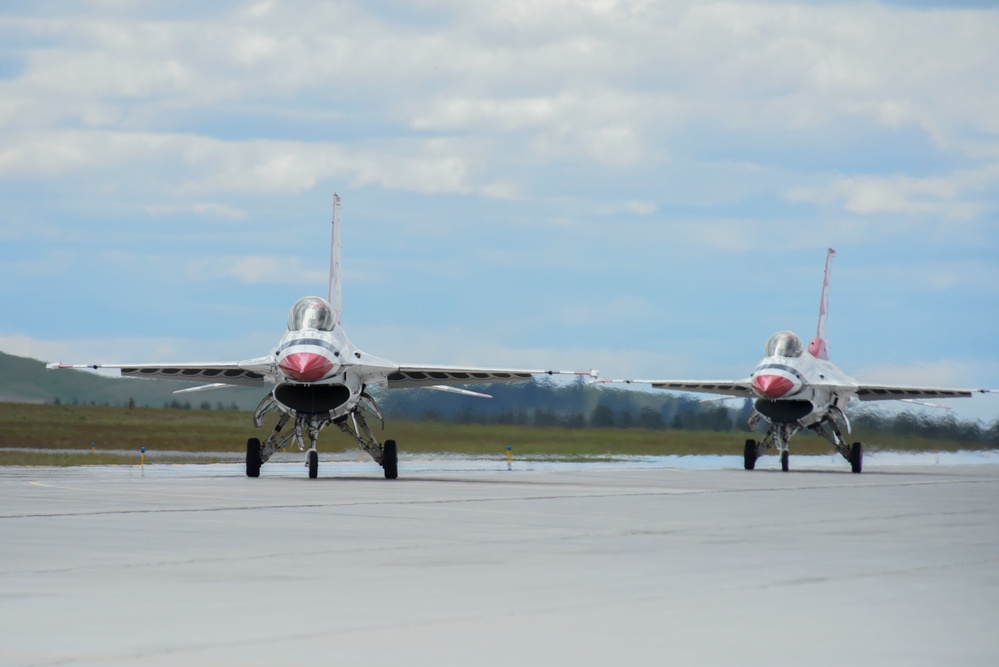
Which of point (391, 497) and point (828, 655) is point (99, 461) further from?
point (828, 655)

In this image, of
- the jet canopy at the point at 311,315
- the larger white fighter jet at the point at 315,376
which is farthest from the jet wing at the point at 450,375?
the jet canopy at the point at 311,315

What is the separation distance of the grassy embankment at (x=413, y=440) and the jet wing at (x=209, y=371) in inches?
235

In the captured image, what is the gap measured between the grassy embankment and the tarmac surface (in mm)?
19163

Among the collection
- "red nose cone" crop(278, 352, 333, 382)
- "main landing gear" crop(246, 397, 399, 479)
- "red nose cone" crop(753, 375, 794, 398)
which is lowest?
"main landing gear" crop(246, 397, 399, 479)

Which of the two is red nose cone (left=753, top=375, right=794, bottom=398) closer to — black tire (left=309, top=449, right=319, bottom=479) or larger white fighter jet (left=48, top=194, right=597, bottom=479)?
larger white fighter jet (left=48, top=194, right=597, bottom=479)

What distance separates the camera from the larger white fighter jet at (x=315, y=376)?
27.6 m

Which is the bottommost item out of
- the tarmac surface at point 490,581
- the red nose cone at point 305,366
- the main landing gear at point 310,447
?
the tarmac surface at point 490,581

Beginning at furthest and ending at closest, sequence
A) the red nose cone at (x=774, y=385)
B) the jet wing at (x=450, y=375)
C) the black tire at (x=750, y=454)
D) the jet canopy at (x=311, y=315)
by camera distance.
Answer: the black tire at (x=750, y=454) → the red nose cone at (x=774, y=385) → the jet wing at (x=450, y=375) → the jet canopy at (x=311, y=315)

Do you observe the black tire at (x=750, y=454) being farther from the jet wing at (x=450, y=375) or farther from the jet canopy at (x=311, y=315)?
the jet canopy at (x=311, y=315)

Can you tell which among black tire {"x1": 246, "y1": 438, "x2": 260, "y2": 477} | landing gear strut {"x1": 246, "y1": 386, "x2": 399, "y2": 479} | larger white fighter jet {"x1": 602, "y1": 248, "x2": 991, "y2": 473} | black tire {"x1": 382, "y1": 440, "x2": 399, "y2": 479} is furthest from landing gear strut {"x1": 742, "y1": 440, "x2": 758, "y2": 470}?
black tire {"x1": 246, "y1": 438, "x2": 260, "y2": 477}

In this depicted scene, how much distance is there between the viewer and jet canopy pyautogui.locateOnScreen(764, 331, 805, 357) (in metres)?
37.3

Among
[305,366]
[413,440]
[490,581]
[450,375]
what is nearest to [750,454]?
[413,440]

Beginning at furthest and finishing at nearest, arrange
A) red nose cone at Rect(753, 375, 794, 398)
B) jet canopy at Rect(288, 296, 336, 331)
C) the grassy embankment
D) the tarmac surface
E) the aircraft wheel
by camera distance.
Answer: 1. the grassy embankment
2. the aircraft wheel
3. red nose cone at Rect(753, 375, 794, 398)
4. jet canopy at Rect(288, 296, 336, 331)
5. the tarmac surface

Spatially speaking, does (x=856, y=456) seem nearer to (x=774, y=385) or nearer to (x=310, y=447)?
(x=774, y=385)
